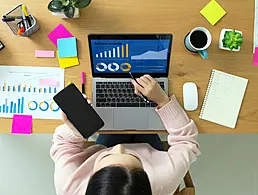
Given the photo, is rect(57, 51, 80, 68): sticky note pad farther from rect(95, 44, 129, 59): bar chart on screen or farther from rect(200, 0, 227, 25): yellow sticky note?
rect(200, 0, 227, 25): yellow sticky note

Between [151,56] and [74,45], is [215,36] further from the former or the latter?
[74,45]

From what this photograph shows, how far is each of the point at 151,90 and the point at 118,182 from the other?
0.37 metres

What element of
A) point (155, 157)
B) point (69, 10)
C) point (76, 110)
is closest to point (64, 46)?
point (69, 10)

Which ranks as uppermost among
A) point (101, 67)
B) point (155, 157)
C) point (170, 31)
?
point (170, 31)

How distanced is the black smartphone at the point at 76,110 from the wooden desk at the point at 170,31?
9cm

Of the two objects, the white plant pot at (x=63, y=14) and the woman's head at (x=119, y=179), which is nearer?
the woman's head at (x=119, y=179)

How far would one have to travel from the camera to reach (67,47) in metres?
1.20

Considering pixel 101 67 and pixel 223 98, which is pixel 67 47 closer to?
pixel 101 67

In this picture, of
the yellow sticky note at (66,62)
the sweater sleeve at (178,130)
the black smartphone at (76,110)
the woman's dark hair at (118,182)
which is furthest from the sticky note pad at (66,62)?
the woman's dark hair at (118,182)

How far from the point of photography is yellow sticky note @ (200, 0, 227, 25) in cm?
122

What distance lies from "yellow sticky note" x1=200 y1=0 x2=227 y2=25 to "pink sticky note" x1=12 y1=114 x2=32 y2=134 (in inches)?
24.2

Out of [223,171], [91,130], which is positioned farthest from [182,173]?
[223,171]

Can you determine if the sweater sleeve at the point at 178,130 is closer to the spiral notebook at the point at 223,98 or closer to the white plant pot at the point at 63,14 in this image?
A: the spiral notebook at the point at 223,98

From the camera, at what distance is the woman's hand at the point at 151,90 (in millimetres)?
1149
